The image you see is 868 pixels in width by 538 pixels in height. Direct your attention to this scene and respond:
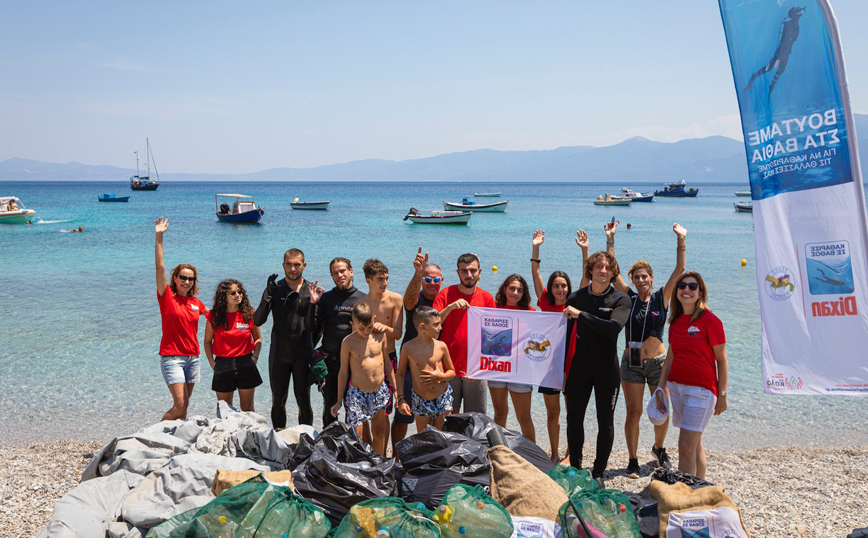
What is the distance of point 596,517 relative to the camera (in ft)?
12.5

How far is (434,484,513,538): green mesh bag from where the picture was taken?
3.80 meters

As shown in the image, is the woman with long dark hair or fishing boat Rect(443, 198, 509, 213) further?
fishing boat Rect(443, 198, 509, 213)

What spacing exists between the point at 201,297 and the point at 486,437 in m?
15.1

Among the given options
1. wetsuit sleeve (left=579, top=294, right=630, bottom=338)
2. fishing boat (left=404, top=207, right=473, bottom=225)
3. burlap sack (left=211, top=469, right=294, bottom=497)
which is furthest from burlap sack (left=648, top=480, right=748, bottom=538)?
fishing boat (left=404, top=207, right=473, bottom=225)

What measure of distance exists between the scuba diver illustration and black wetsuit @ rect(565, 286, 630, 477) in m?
2.19

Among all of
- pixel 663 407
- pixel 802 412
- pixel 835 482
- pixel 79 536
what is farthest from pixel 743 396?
pixel 79 536

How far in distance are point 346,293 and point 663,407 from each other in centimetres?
316

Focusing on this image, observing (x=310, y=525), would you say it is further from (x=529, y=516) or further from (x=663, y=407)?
(x=663, y=407)

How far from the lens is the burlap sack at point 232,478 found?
14.1 feet

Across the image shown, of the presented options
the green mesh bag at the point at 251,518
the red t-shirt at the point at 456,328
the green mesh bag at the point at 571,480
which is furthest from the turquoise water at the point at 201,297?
the green mesh bag at the point at 251,518

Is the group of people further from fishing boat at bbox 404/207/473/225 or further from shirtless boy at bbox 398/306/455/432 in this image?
fishing boat at bbox 404/207/473/225

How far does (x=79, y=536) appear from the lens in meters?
3.99

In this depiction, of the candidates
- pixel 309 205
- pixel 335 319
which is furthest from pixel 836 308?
pixel 309 205

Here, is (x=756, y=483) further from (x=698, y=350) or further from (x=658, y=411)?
(x=698, y=350)
